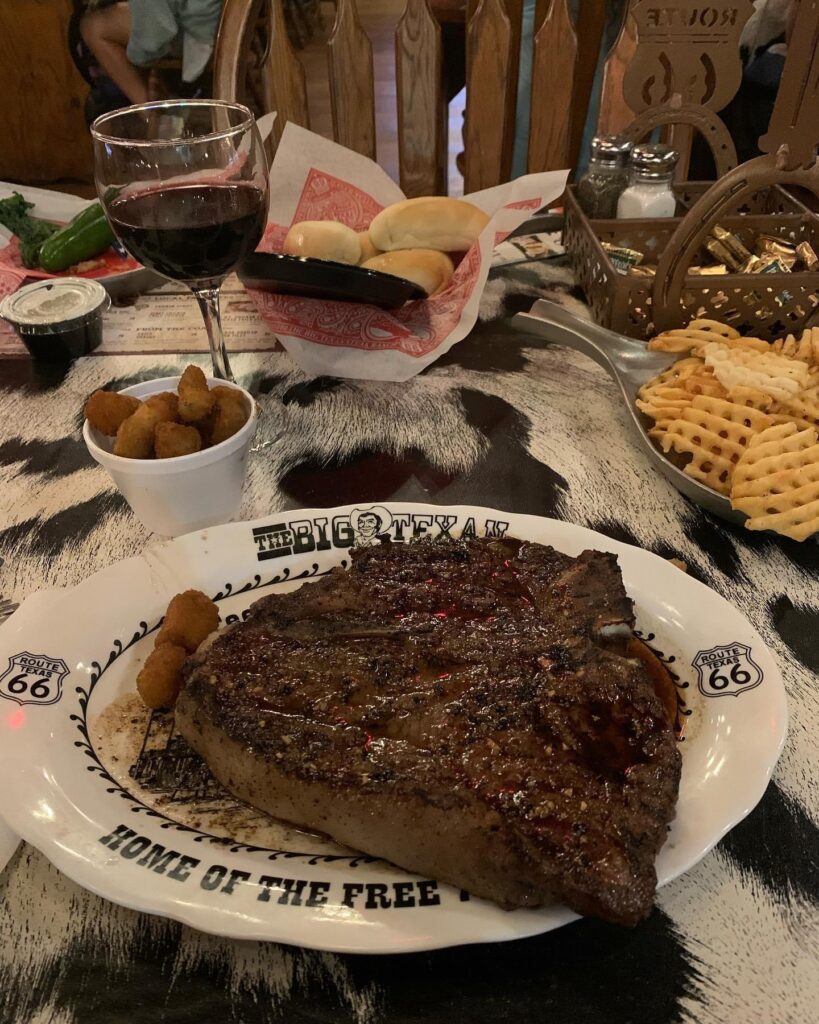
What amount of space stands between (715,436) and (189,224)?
3.72 feet

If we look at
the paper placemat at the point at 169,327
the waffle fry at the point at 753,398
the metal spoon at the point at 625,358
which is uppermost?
the waffle fry at the point at 753,398

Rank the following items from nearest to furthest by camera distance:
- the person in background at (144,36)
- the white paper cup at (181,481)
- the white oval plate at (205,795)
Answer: the white oval plate at (205,795) → the white paper cup at (181,481) → the person in background at (144,36)

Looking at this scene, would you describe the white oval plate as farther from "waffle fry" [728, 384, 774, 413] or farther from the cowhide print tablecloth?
"waffle fry" [728, 384, 774, 413]

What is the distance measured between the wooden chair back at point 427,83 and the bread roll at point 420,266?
1213 millimetres

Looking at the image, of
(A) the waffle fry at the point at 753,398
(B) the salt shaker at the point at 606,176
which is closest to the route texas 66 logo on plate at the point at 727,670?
(A) the waffle fry at the point at 753,398

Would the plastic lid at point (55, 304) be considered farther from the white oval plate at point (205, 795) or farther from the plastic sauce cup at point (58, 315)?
the white oval plate at point (205, 795)

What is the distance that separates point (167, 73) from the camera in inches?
235

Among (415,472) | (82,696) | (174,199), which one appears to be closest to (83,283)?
(174,199)

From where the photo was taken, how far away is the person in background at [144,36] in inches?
214

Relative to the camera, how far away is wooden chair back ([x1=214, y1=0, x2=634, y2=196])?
3033mm

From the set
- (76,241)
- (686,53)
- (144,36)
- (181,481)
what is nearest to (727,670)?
(181,481)

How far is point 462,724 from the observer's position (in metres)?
0.91

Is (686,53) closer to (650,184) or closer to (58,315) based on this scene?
(650,184)

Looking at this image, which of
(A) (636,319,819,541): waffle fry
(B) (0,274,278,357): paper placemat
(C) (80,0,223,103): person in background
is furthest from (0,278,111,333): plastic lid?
(C) (80,0,223,103): person in background
